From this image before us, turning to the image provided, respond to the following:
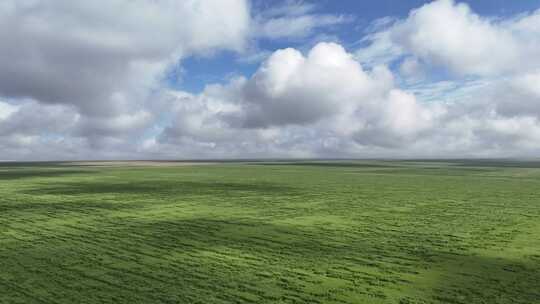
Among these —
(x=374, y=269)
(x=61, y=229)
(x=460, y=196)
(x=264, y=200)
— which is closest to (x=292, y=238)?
(x=374, y=269)

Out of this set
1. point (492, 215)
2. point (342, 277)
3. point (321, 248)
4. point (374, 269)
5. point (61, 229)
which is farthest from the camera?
point (492, 215)

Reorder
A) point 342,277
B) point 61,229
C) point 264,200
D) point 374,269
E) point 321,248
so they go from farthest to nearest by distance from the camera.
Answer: point 264,200
point 61,229
point 321,248
point 374,269
point 342,277

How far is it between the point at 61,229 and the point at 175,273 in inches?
454

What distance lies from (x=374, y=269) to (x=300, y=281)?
3.25 m

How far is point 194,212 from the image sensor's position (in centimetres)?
2777

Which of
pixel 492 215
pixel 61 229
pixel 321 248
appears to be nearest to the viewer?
pixel 321 248

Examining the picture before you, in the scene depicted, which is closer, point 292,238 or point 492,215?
point 292,238

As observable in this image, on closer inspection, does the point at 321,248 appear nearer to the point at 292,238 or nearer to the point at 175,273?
the point at 292,238

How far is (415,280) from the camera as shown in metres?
13.0

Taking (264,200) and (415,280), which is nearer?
(415,280)

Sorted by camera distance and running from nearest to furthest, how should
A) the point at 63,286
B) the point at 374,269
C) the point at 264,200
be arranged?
the point at 63,286
the point at 374,269
the point at 264,200

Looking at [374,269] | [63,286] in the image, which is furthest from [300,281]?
[63,286]

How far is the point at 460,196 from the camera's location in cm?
3816

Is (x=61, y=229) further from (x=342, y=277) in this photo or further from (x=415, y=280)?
(x=415, y=280)
